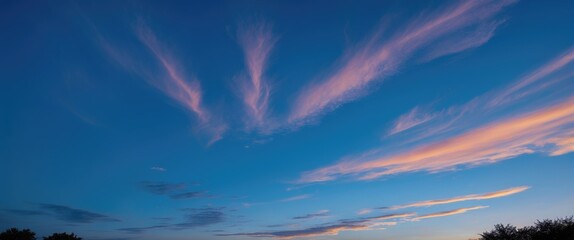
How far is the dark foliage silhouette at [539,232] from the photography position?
6581cm

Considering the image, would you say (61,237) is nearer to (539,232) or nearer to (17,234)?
(17,234)

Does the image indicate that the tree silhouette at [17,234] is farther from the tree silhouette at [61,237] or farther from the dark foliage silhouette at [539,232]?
the dark foliage silhouette at [539,232]

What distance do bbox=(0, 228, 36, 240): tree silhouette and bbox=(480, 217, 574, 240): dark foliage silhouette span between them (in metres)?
109

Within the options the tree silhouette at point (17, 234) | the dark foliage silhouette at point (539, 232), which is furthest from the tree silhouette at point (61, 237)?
the dark foliage silhouette at point (539, 232)

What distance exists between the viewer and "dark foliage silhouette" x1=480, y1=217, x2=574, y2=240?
65812 millimetres

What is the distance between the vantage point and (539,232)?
7231cm

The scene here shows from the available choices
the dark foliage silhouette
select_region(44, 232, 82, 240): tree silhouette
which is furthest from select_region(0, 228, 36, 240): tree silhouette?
the dark foliage silhouette

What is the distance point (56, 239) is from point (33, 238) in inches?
203

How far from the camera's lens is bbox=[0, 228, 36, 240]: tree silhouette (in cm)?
8155

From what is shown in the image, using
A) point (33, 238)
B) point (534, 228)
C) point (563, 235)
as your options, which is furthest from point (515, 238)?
point (33, 238)

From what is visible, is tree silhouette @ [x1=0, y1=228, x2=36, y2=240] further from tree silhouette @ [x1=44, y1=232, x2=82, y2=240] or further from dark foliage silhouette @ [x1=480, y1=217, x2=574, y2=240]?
dark foliage silhouette @ [x1=480, y1=217, x2=574, y2=240]

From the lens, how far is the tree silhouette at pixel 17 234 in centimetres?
8155

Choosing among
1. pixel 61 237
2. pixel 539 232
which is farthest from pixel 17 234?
pixel 539 232

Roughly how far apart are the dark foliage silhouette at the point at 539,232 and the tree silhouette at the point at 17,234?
10882cm
